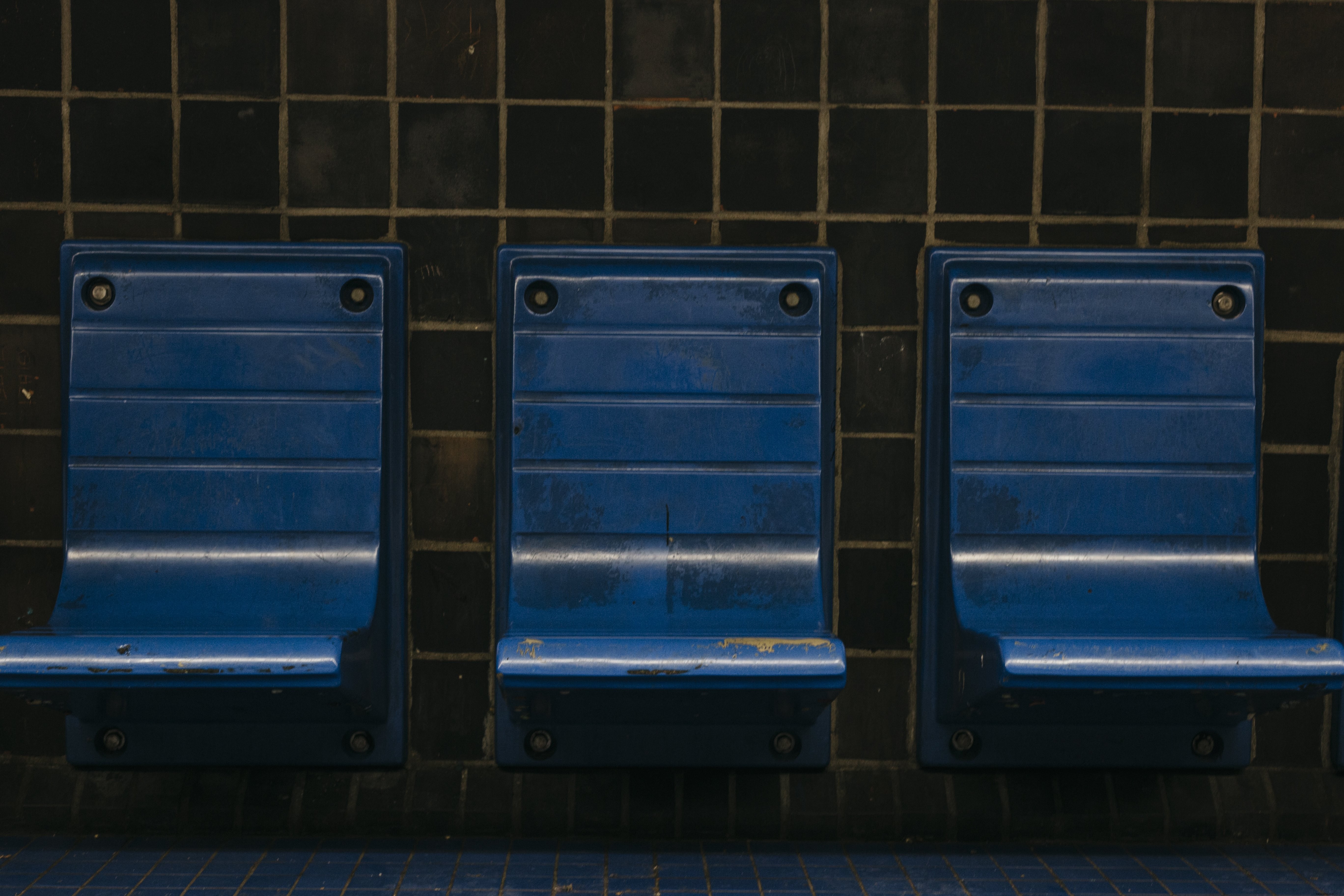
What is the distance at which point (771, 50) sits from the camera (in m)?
2.23

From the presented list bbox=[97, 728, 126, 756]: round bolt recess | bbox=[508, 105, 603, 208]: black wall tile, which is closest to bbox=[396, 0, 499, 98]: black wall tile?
bbox=[508, 105, 603, 208]: black wall tile

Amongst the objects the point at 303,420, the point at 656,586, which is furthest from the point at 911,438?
the point at 303,420

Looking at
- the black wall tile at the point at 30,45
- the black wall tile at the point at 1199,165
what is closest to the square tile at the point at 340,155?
the black wall tile at the point at 30,45

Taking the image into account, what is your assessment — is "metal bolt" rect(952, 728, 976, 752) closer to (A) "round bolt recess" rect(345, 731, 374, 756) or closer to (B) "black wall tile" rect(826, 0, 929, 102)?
(A) "round bolt recess" rect(345, 731, 374, 756)

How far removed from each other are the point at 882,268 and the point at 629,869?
1386 mm

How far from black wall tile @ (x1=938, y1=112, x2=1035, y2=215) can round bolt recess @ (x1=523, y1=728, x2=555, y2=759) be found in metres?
1.45

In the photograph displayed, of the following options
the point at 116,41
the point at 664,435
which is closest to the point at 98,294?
the point at 116,41

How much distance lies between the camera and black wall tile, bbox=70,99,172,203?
221 centimetres

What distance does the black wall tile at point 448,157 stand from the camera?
2.22m

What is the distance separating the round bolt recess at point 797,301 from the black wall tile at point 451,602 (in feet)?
2.81

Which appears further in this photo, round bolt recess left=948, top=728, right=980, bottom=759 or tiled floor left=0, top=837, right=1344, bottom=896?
round bolt recess left=948, top=728, right=980, bottom=759

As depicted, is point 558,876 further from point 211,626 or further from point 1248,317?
point 1248,317

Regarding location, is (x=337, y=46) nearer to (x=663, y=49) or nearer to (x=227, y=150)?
(x=227, y=150)

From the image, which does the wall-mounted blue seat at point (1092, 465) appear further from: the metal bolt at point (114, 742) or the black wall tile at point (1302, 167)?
→ the metal bolt at point (114, 742)
